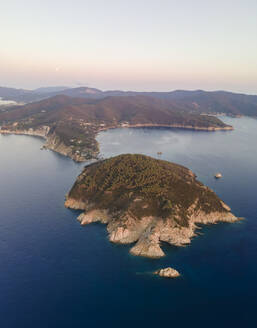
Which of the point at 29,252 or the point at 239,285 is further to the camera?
the point at 29,252

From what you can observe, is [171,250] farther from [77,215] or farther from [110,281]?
[77,215]

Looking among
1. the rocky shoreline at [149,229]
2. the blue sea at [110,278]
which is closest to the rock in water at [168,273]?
the blue sea at [110,278]

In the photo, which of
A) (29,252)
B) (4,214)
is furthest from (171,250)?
(4,214)

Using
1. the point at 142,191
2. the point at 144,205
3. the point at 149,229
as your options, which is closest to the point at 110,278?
the point at 149,229

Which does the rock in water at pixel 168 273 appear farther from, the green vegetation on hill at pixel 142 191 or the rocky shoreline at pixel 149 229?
the green vegetation on hill at pixel 142 191

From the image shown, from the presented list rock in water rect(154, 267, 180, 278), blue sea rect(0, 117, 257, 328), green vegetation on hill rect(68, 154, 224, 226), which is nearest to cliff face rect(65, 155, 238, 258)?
green vegetation on hill rect(68, 154, 224, 226)

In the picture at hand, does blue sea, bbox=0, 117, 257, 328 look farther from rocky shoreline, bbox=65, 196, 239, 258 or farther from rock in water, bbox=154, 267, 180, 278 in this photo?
rocky shoreline, bbox=65, 196, 239, 258
